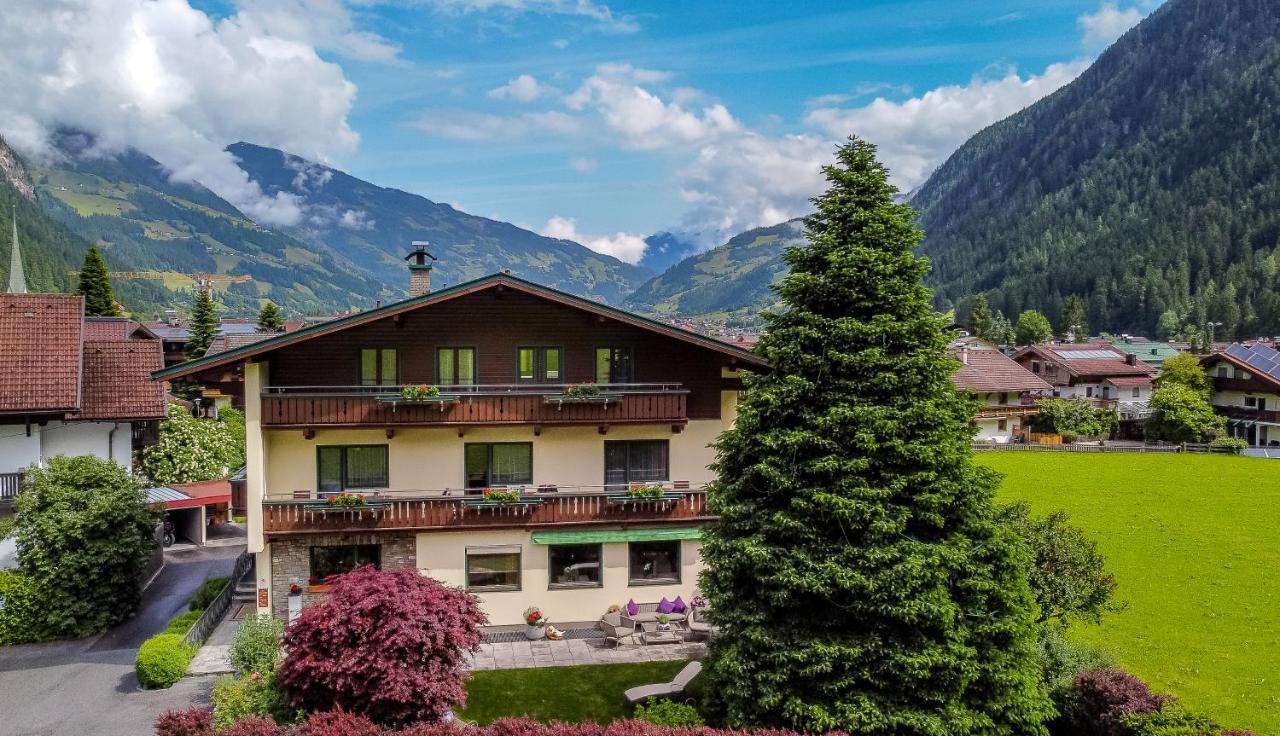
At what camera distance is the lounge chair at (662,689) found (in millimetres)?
19078

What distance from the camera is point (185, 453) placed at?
131 feet

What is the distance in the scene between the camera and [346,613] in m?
16.4

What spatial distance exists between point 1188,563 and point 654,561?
2062 centimetres

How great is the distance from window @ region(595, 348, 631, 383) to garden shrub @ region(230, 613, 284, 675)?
1129cm

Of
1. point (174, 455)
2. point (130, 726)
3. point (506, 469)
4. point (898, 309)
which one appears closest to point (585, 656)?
point (506, 469)

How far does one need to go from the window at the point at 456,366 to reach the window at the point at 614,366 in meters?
3.86

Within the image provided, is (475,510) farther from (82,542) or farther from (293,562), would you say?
(82,542)

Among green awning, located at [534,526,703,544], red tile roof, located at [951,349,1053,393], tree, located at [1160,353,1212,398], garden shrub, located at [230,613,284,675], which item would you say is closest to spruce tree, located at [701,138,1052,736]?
green awning, located at [534,526,703,544]

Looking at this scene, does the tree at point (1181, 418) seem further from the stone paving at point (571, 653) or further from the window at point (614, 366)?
the stone paving at point (571, 653)

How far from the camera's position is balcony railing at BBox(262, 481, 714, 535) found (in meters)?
23.4

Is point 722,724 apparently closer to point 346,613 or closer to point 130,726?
point 346,613

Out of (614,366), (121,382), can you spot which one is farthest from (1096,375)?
(121,382)

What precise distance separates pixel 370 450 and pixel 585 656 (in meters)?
8.85

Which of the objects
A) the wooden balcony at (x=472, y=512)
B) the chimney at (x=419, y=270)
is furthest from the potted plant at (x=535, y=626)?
the chimney at (x=419, y=270)
